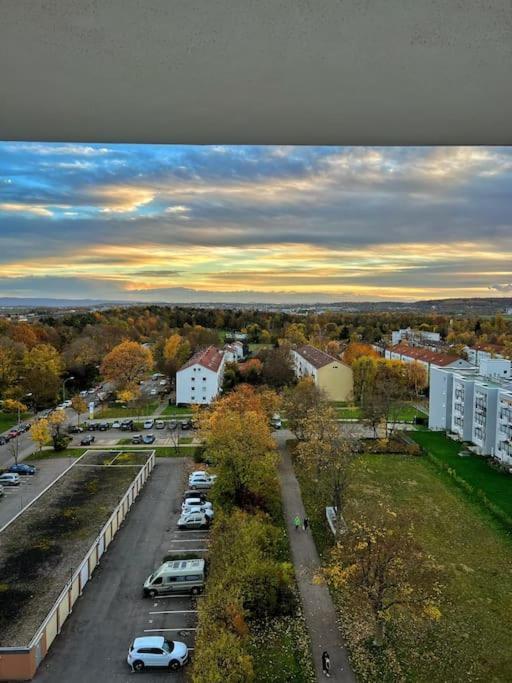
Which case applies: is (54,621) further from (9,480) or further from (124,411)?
(124,411)

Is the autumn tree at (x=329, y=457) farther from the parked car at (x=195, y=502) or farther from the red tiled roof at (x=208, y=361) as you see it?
the red tiled roof at (x=208, y=361)

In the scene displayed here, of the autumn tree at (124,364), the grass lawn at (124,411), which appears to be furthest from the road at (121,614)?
the autumn tree at (124,364)

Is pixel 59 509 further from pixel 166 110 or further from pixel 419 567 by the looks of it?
pixel 166 110

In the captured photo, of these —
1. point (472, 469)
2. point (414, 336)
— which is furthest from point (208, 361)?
point (414, 336)

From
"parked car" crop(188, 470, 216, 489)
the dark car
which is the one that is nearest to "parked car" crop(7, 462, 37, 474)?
"parked car" crop(188, 470, 216, 489)

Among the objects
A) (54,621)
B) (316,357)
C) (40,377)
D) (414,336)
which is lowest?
(54,621)

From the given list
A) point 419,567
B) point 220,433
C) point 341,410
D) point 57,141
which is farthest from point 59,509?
point 341,410
